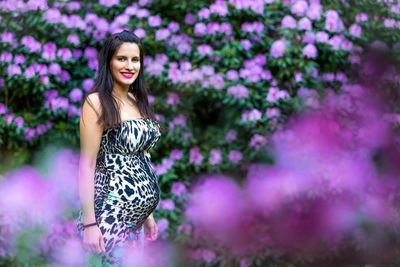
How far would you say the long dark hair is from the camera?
2.29 metres

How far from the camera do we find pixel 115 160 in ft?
7.79

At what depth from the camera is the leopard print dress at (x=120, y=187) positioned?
2334mm

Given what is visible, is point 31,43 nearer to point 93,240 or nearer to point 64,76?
point 64,76

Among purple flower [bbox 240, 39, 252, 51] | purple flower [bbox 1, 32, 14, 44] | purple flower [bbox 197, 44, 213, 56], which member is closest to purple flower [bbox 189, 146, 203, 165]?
purple flower [bbox 197, 44, 213, 56]

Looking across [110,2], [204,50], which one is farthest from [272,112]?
[110,2]

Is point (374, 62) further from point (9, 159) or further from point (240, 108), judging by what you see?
point (9, 159)

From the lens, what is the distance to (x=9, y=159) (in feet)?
14.2

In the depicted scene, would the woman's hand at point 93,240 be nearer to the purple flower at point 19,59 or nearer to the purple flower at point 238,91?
the purple flower at point 238,91

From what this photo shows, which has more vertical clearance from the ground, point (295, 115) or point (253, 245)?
point (295, 115)

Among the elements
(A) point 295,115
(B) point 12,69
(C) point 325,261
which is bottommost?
(C) point 325,261

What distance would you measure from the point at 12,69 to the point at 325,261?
230 centimetres

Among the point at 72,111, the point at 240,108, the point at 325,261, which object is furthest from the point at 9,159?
the point at 325,261

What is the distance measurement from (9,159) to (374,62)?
241 cm

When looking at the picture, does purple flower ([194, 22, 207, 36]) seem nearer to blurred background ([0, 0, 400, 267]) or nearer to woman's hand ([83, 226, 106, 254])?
blurred background ([0, 0, 400, 267])
